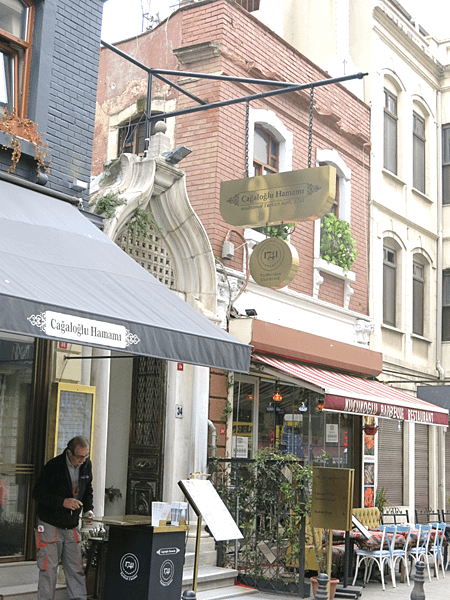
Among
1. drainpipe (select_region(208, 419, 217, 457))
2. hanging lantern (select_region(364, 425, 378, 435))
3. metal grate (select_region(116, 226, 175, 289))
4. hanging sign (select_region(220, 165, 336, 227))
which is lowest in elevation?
drainpipe (select_region(208, 419, 217, 457))

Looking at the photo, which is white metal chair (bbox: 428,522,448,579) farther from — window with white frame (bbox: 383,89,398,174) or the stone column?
window with white frame (bbox: 383,89,398,174)

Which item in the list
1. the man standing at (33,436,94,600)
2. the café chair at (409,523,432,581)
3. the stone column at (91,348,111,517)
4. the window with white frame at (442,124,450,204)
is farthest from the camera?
the window with white frame at (442,124,450,204)

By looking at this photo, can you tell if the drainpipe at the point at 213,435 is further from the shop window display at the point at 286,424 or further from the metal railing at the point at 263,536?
the shop window display at the point at 286,424

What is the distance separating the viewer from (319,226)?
15.6 m

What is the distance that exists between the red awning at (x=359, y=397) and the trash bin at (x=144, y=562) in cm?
433

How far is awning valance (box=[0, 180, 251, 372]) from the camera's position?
253 inches

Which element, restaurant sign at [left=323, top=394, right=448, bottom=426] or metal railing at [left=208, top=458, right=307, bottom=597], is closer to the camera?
metal railing at [left=208, top=458, right=307, bottom=597]

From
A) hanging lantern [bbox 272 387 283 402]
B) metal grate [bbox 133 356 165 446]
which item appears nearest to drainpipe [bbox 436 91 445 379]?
hanging lantern [bbox 272 387 283 402]

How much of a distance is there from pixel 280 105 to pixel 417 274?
6394 millimetres

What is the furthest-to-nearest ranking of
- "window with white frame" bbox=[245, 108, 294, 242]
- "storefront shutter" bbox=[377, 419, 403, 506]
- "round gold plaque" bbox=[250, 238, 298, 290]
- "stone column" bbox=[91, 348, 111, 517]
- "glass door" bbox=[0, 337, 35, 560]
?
"storefront shutter" bbox=[377, 419, 403, 506]
"window with white frame" bbox=[245, 108, 294, 242]
"round gold plaque" bbox=[250, 238, 298, 290]
"stone column" bbox=[91, 348, 111, 517]
"glass door" bbox=[0, 337, 35, 560]

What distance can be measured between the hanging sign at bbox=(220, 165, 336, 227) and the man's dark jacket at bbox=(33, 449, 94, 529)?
493 centimetres

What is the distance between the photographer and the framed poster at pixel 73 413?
30.4 feet

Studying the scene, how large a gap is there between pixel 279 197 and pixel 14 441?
5141 mm

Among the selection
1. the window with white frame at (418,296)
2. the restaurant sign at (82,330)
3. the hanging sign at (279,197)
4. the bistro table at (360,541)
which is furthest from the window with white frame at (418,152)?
the restaurant sign at (82,330)
